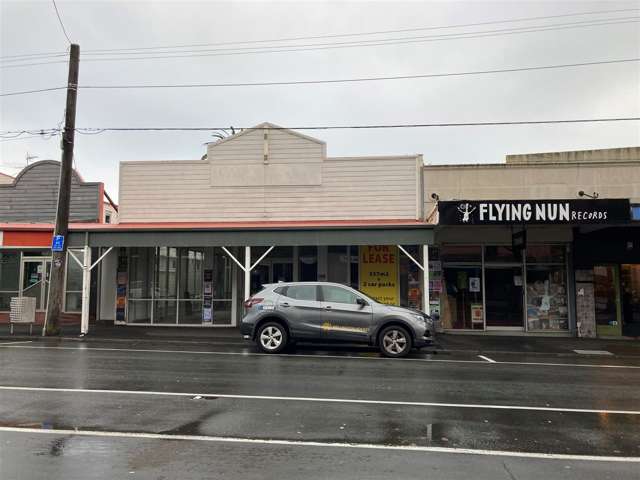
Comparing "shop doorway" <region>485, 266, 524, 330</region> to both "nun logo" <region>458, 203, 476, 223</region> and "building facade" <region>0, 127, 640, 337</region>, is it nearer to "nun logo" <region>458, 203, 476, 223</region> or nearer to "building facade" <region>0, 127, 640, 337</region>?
"building facade" <region>0, 127, 640, 337</region>

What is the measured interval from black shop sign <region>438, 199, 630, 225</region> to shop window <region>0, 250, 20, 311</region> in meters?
15.7

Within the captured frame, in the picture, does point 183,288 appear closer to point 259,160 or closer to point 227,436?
point 259,160

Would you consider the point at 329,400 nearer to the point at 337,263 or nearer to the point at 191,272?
the point at 337,263

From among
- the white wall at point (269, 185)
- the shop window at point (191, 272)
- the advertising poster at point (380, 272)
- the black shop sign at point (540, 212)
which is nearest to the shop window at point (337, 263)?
the advertising poster at point (380, 272)

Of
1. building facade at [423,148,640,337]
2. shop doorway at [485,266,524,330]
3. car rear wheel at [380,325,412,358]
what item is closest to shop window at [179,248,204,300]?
building facade at [423,148,640,337]

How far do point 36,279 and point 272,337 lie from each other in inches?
455

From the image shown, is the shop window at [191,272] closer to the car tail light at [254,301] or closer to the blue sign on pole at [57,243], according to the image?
the blue sign on pole at [57,243]

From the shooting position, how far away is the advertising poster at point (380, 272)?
657 inches

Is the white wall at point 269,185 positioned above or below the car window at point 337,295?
above

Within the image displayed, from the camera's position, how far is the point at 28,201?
1897 centimetres

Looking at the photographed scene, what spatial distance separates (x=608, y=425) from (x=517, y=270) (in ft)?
34.8

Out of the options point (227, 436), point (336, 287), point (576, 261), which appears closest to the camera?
point (227, 436)

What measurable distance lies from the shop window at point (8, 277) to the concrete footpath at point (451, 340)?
2521 mm

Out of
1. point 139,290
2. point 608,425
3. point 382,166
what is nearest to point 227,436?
point 608,425
